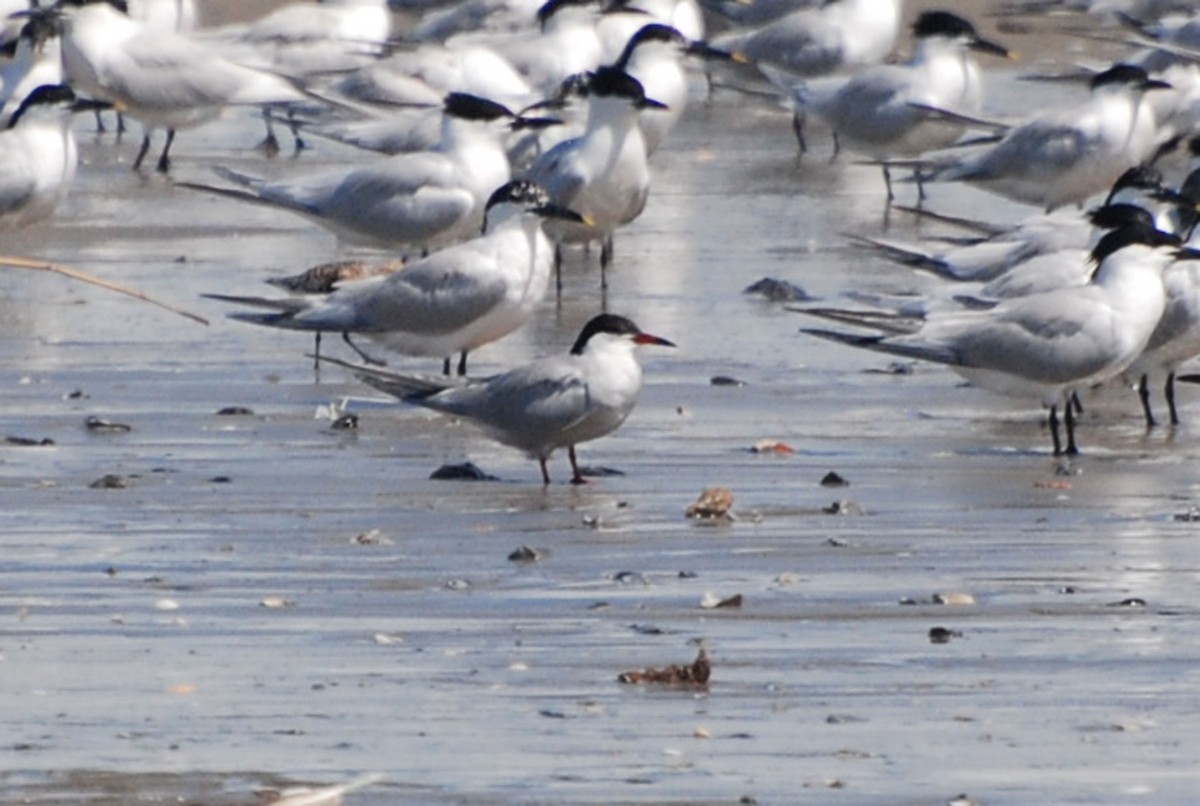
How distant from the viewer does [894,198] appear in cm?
1405

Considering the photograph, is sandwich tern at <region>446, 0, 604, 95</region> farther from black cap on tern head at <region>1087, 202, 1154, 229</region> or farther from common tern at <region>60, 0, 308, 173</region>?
black cap on tern head at <region>1087, 202, 1154, 229</region>

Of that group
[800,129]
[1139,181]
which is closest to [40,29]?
[800,129]

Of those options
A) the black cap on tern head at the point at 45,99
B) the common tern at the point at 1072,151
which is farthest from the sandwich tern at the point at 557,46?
the black cap on tern head at the point at 45,99

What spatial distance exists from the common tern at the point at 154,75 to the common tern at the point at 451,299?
5.43 meters

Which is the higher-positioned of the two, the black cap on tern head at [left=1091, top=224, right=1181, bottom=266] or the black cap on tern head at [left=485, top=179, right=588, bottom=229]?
the black cap on tern head at [left=1091, top=224, right=1181, bottom=266]

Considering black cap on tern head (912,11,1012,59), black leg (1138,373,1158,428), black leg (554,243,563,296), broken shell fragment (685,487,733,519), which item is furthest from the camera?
black cap on tern head (912,11,1012,59)

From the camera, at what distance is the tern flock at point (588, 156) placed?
27.9ft

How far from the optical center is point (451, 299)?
366 inches

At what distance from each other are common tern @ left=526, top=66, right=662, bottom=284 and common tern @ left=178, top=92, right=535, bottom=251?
27 centimetres

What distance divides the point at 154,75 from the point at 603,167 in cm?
390

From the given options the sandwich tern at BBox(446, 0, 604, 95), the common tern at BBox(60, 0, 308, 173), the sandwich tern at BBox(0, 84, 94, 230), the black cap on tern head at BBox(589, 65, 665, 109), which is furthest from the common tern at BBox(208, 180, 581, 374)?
the sandwich tern at BBox(446, 0, 604, 95)

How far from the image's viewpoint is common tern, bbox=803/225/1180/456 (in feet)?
27.6

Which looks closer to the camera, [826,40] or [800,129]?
[800,129]

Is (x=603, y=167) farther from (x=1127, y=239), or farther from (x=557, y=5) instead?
(x=557, y=5)
